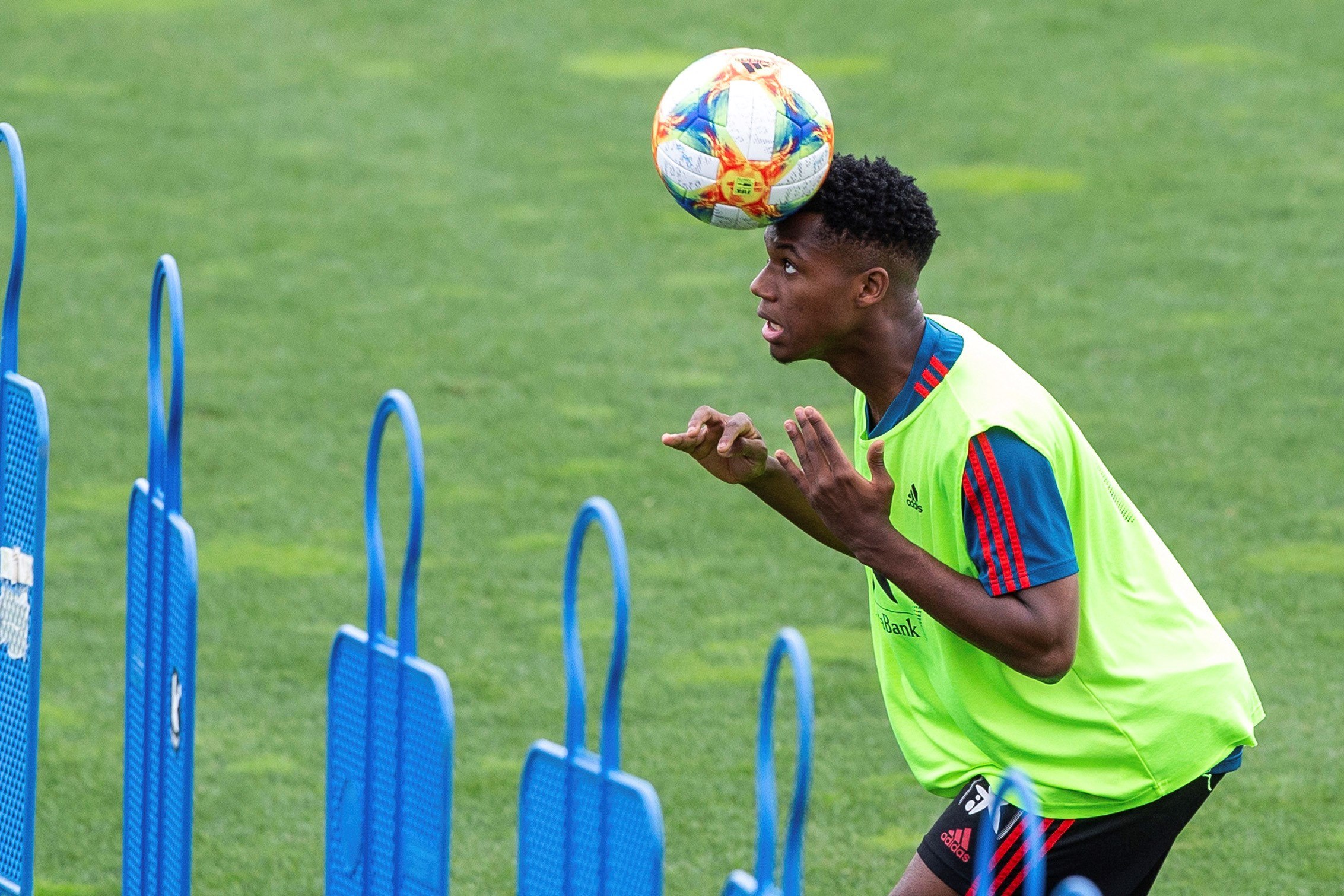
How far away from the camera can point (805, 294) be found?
3328 mm

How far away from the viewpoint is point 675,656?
644 cm

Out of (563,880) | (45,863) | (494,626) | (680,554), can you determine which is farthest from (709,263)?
(563,880)

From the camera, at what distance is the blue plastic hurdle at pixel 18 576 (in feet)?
12.8

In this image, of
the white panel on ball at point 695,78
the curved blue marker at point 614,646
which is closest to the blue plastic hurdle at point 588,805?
the curved blue marker at point 614,646

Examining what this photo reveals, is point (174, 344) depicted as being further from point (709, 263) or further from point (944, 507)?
point (709, 263)

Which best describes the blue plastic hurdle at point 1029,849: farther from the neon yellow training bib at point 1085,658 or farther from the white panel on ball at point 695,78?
the white panel on ball at point 695,78

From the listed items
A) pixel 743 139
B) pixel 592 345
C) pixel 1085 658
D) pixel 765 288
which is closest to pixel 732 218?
pixel 743 139

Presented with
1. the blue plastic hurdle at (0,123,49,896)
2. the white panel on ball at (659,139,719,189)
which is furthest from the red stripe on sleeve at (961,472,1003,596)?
the blue plastic hurdle at (0,123,49,896)

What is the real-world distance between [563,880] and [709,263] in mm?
7684

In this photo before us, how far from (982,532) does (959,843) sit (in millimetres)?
610

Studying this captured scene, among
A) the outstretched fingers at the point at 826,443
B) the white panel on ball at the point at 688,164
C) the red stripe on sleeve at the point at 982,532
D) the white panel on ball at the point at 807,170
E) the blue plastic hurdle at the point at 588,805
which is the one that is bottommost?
the blue plastic hurdle at the point at 588,805

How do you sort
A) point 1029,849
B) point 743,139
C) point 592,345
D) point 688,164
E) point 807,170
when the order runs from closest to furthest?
point 1029,849
point 807,170
point 743,139
point 688,164
point 592,345

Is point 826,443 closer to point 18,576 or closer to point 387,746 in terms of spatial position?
point 387,746

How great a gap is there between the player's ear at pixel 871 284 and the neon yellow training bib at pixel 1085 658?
0.58 ft
